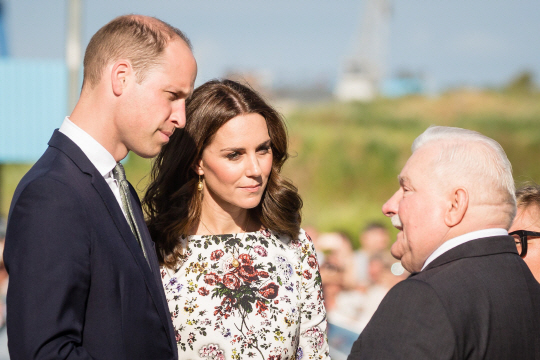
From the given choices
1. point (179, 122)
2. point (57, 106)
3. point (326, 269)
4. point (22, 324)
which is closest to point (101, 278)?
point (22, 324)

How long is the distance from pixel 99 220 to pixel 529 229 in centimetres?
155

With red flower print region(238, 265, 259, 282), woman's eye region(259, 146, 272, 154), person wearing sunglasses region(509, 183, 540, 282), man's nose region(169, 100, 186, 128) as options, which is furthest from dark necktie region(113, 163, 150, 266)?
person wearing sunglasses region(509, 183, 540, 282)

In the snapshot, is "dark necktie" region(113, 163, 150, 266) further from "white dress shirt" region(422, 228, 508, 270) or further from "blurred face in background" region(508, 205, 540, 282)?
"blurred face in background" region(508, 205, 540, 282)

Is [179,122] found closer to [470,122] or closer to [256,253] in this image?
[256,253]

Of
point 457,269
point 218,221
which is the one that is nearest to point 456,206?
point 457,269

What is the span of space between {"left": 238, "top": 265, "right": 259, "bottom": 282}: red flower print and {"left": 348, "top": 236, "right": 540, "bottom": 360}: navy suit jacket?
0.86 meters

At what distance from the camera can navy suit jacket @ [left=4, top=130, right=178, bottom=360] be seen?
1370 mm

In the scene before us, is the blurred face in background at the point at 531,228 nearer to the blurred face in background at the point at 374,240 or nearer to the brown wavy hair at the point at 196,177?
the brown wavy hair at the point at 196,177

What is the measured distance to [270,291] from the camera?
2.22m

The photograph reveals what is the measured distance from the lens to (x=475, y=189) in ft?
4.70

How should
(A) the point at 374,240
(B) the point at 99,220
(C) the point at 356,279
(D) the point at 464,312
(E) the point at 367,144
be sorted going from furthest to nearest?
(E) the point at 367,144
(A) the point at 374,240
(C) the point at 356,279
(B) the point at 99,220
(D) the point at 464,312

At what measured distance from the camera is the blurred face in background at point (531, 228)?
1968 millimetres

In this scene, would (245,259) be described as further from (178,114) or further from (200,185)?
(178,114)

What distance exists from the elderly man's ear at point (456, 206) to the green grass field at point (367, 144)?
1281cm
